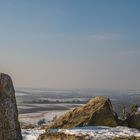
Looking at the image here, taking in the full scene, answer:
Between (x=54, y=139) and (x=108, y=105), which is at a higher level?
(x=108, y=105)

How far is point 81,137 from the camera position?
18.1m

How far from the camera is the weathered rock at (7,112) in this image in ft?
35.8

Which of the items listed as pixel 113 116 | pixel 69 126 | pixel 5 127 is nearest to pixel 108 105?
pixel 113 116

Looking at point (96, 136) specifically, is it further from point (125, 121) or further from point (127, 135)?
point (125, 121)

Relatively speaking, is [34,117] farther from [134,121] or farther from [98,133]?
[98,133]

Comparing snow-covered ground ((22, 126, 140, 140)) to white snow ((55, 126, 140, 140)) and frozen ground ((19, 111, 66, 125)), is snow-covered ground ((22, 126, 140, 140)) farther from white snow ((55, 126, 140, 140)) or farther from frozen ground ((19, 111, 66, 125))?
frozen ground ((19, 111, 66, 125))

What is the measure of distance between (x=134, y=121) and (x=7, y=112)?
14637 millimetres

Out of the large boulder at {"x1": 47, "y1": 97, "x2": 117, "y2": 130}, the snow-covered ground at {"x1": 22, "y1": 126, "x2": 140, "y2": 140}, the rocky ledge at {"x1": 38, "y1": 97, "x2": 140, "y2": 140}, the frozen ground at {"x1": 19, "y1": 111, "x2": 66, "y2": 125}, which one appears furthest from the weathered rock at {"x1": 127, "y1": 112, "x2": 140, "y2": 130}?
the frozen ground at {"x1": 19, "y1": 111, "x2": 66, "y2": 125}

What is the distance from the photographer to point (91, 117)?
23.0 metres

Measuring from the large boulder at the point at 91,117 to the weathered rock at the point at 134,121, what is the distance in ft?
4.62

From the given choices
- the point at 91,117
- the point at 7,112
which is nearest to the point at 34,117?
the point at 91,117

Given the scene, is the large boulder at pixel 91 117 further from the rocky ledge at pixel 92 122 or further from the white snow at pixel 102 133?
the white snow at pixel 102 133

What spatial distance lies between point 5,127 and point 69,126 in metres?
11.8

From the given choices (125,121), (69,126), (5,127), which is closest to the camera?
(5,127)
